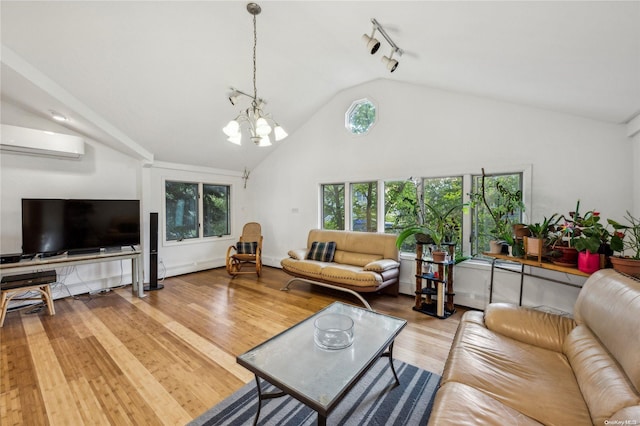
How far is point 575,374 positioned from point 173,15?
13.7 feet

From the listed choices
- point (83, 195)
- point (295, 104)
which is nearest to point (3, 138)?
point (83, 195)

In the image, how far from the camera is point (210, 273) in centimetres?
516

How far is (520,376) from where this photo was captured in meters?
1.40

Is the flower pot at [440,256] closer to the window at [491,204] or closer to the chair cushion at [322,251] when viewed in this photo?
the window at [491,204]

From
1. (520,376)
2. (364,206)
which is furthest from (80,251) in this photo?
(520,376)

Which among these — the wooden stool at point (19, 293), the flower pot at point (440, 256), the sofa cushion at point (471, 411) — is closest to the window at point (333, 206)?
the flower pot at point (440, 256)

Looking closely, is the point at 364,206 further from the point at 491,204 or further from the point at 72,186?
the point at 72,186

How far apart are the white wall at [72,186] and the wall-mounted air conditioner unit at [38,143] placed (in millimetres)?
206

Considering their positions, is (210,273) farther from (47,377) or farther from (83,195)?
(47,377)

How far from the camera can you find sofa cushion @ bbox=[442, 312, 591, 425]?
116cm

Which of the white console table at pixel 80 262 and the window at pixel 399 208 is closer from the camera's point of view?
the white console table at pixel 80 262

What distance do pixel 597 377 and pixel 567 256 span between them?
1.48 metres

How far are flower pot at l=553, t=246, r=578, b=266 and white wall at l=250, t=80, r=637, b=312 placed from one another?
85cm

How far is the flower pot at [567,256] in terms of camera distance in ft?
7.49
